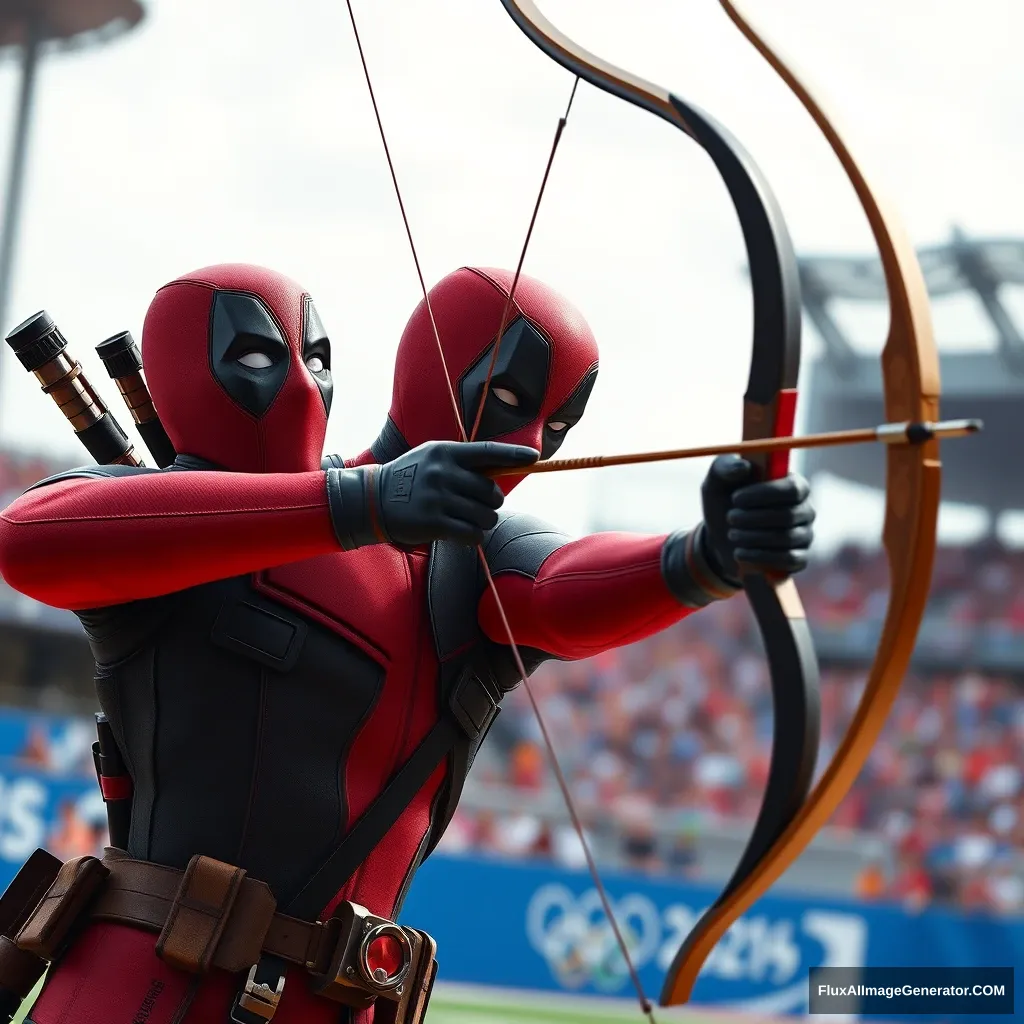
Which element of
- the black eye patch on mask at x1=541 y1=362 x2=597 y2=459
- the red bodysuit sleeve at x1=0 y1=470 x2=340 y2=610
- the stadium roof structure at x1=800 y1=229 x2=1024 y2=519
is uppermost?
the stadium roof structure at x1=800 y1=229 x2=1024 y2=519

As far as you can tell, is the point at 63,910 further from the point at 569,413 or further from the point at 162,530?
the point at 569,413

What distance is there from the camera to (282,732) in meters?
1.66

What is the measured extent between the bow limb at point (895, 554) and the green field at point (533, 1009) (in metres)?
4.86

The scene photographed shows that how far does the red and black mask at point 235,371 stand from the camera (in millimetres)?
1688

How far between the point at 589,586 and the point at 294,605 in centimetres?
34

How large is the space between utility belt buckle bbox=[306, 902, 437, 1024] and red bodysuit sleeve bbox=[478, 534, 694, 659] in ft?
1.22

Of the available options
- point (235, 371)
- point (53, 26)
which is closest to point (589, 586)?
point (235, 371)

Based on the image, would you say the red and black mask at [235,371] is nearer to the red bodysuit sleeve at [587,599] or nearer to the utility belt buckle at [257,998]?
the red bodysuit sleeve at [587,599]

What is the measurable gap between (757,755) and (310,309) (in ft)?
28.6

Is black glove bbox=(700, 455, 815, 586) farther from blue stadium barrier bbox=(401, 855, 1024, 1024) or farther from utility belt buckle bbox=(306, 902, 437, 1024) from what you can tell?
blue stadium barrier bbox=(401, 855, 1024, 1024)

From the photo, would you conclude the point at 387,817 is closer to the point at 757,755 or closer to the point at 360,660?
the point at 360,660

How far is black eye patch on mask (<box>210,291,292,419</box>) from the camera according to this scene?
168 cm

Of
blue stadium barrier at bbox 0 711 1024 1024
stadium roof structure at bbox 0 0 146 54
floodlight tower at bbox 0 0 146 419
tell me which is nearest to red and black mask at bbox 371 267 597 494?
blue stadium barrier at bbox 0 711 1024 1024

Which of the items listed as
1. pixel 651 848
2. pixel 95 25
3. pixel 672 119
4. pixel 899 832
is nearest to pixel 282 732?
pixel 672 119
